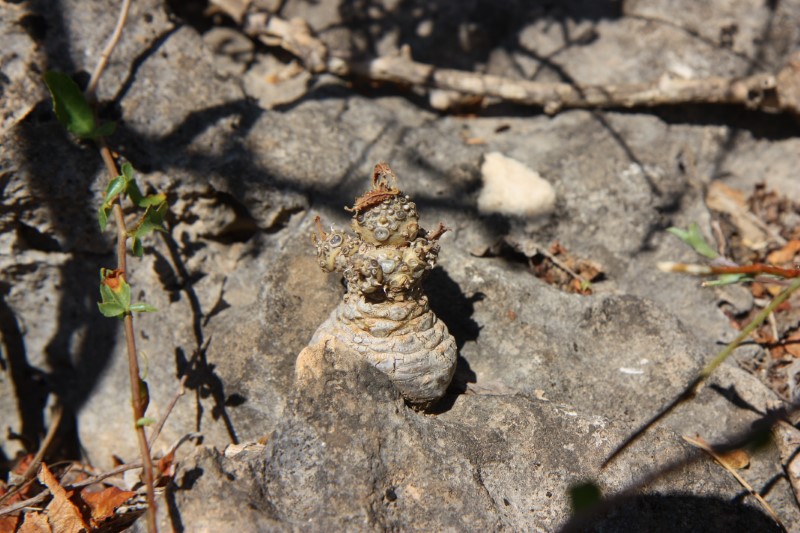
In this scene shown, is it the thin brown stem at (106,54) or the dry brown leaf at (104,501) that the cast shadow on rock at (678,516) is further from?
the thin brown stem at (106,54)

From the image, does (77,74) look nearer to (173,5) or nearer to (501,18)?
(173,5)

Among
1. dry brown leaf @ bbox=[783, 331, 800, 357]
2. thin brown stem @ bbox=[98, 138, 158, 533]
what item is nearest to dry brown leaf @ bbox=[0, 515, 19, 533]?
thin brown stem @ bbox=[98, 138, 158, 533]

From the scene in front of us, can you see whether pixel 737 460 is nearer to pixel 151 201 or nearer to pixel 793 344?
pixel 793 344

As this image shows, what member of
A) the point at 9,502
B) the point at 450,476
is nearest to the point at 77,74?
the point at 9,502

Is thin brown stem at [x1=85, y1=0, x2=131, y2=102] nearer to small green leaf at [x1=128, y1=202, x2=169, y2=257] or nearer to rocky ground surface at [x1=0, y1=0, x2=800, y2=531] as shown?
rocky ground surface at [x1=0, y1=0, x2=800, y2=531]

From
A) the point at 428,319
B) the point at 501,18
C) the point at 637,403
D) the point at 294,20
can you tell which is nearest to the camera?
the point at 428,319

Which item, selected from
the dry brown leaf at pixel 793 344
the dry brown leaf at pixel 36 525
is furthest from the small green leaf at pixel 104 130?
the dry brown leaf at pixel 793 344

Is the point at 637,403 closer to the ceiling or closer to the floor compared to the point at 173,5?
closer to the floor

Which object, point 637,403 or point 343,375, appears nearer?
point 343,375
